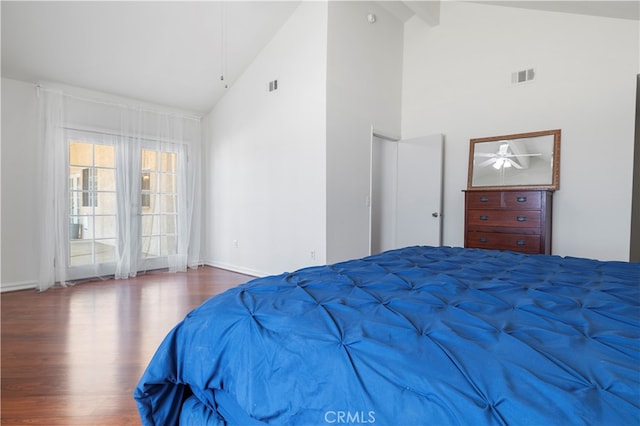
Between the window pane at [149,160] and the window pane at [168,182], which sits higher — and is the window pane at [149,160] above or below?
above

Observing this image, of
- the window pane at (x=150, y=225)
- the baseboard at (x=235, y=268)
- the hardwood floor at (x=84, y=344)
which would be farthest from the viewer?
the window pane at (x=150, y=225)

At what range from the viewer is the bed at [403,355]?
2.09ft

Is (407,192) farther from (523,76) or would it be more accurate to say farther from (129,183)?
(129,183)

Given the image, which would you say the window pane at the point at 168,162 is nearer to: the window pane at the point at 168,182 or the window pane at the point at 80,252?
the window pane at the point at 168,182

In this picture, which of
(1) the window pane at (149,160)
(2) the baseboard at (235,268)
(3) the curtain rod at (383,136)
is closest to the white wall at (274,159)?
(2) the baseboard at (235,268)

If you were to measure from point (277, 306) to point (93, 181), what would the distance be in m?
4.38

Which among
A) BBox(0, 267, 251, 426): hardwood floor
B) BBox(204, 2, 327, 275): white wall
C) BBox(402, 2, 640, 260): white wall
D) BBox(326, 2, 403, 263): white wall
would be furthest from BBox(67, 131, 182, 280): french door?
BBox(402, 2, 640, 260): white wall

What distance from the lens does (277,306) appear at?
1034mm

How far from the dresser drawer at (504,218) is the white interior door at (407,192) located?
24.8 inches

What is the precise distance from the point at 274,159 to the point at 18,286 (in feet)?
10.7

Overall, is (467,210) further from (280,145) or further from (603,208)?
(280,145)

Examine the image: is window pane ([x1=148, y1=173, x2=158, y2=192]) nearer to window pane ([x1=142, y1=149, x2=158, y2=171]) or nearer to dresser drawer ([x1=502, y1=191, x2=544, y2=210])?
window pane ([x1=142, y1=149, x2=158, y2=171])

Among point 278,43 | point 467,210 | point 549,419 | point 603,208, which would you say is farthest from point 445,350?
point 278,43
